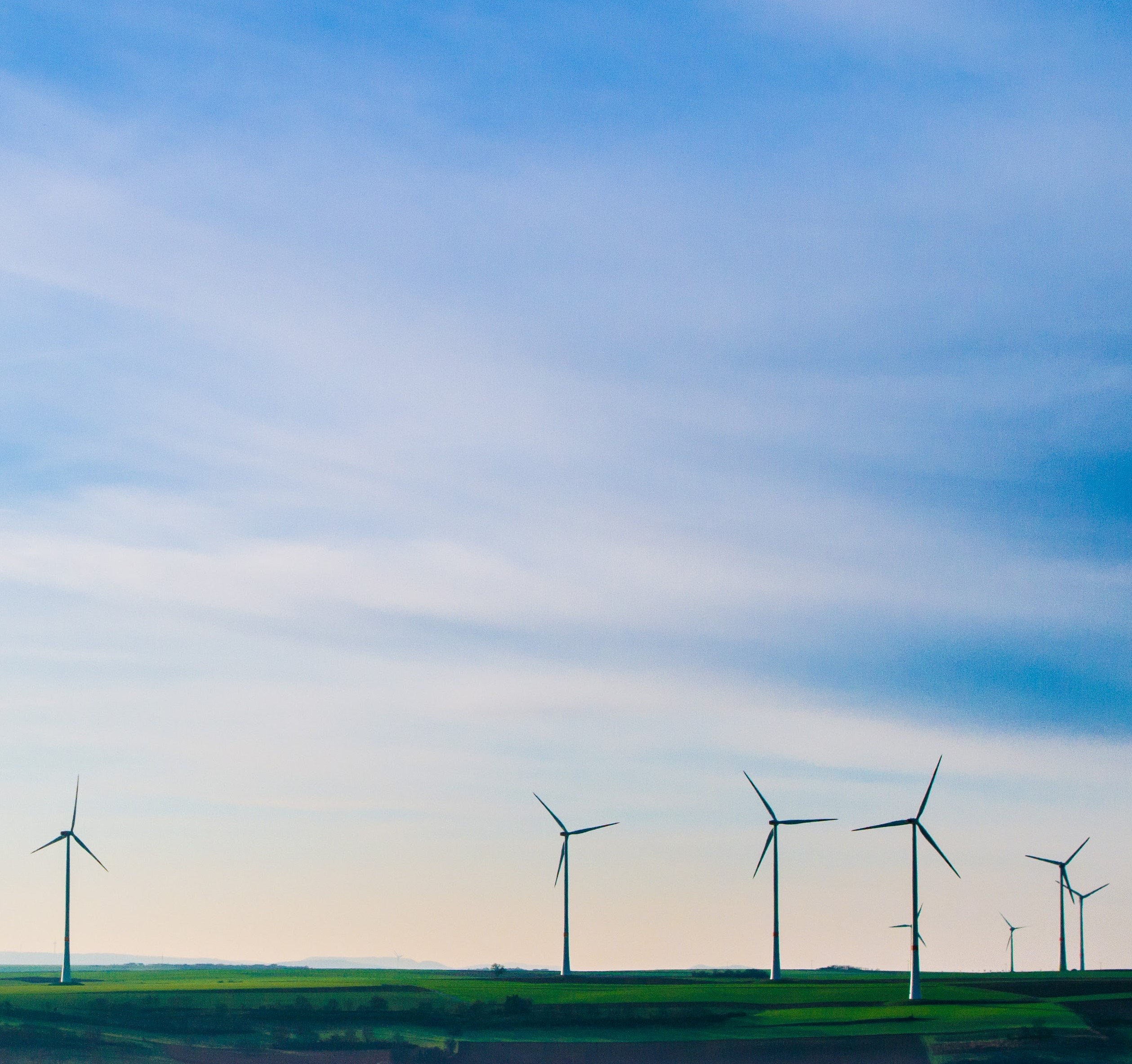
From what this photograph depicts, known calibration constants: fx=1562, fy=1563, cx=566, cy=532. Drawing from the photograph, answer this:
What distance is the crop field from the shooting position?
110438 mm

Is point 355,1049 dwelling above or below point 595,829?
below

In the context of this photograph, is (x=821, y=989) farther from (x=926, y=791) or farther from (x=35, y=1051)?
(x=35, y=1051)

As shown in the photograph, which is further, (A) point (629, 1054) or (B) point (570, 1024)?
(B) point (570, 1024)

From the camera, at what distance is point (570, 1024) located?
126 m

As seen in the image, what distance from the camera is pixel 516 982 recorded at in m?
172

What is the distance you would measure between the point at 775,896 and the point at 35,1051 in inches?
3278

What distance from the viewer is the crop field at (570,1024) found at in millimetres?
110438

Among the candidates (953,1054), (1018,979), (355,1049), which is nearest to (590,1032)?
(355,1049)

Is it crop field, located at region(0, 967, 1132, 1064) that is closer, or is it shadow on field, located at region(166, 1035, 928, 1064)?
shadow on field, located at region(166, 1035, 928, 1064)

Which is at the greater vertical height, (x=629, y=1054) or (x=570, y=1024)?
(x=570, y=1024)

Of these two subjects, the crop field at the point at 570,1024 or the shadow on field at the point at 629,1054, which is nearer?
the shadow on field at the point at 629,1054

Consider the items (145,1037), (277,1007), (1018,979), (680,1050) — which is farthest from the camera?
(1018,979)

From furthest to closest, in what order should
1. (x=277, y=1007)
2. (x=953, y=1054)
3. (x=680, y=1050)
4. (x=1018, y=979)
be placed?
1. (x=1018, y=979)
2. (x=277, y=1007)
3. (x=680, y=1050)
4. (x=953, y=1054)

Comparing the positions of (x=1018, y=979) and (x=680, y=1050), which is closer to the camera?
(x=680, y=1050)
